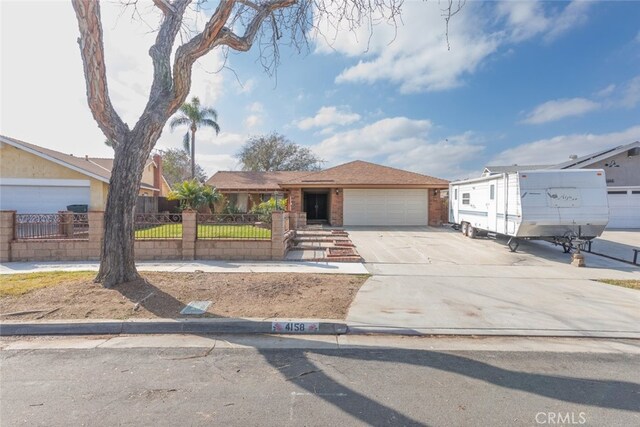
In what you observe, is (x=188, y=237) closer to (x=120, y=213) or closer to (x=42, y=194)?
(x=120, y=213)

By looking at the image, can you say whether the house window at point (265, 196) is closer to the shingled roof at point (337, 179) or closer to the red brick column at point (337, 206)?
the shingled roof at point (337, 179)

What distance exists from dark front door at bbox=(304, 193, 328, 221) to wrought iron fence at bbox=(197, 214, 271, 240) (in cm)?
1274

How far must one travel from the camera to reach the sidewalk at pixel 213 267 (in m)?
8.08

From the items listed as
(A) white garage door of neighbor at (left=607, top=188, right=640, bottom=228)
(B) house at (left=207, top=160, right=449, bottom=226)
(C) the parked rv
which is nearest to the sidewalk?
(C) the parked rv

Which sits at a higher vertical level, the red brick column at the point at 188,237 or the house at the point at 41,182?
the house at the point at 41,182

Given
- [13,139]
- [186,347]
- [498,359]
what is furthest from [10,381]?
[13,139]

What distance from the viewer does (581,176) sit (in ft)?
33.9

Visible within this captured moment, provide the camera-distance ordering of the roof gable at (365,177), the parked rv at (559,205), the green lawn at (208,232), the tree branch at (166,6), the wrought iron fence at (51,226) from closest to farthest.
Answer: the tree branch at (166,6), the wrought iron fence at (51,226), the green lawn at (208,232), the parked rv at (559,205), the roof gable at (365,177)

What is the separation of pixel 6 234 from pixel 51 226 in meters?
1.04

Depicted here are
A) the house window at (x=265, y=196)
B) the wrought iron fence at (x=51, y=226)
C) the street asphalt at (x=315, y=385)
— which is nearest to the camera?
the street asphalt at (x=315, y=385)

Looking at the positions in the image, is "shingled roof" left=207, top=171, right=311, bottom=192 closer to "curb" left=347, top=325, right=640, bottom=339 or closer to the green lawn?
the green lawn

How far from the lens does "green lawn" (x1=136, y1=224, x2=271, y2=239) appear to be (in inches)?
384

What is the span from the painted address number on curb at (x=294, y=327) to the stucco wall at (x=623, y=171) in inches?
985

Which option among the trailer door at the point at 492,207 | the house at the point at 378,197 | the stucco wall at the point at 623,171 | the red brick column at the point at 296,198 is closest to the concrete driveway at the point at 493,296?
the trailer door at the point at 492,207
